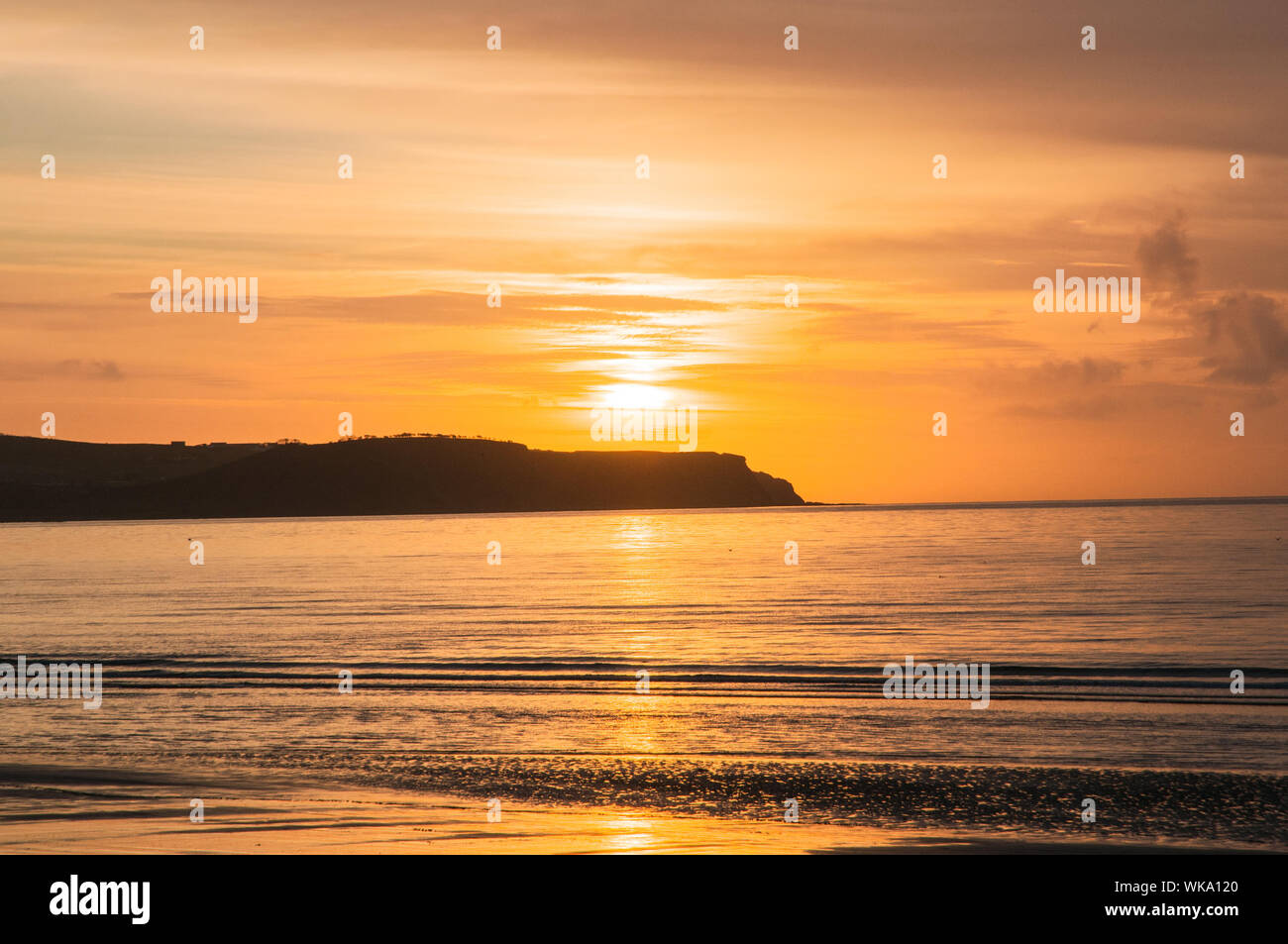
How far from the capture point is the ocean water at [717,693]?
17.9m

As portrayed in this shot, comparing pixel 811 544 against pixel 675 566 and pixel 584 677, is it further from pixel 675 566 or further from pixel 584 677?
pixel 584 677

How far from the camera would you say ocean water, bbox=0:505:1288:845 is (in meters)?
17.9

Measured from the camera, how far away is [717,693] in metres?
28.0

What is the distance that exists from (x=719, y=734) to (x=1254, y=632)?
24.0m

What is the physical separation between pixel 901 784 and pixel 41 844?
11.7 metres

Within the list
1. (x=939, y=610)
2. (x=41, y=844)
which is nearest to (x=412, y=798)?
(x=41, y=844)

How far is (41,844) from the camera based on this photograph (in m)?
14.0

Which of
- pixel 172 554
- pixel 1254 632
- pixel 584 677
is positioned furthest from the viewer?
pixel 172 554

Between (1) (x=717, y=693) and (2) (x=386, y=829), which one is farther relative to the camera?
(1) (x=717, y=693)

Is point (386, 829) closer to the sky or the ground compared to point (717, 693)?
closer to the sky

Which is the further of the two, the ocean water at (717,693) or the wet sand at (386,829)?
the ocean water at (717,693)

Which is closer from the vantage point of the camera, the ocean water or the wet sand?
the wet sand
